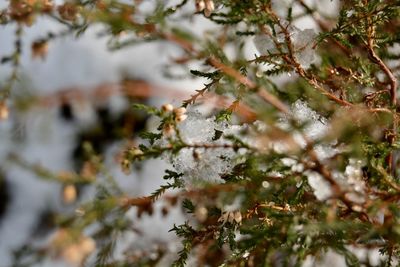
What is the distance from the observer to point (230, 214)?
3.60ft

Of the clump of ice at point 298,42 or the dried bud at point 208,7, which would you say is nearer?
the dried bud at point 208,7

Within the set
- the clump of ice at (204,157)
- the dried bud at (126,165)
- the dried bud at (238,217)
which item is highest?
the clump of ice at (204,157)

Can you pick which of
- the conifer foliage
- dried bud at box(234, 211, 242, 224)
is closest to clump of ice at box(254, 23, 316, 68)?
the conifer foliage

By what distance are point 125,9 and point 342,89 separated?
0.63m

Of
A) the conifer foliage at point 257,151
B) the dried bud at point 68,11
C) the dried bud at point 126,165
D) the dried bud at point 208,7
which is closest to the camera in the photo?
the conifer foliage at point 257,151

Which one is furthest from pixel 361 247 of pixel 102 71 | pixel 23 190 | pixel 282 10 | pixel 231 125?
pixel 23 190

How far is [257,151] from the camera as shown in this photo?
30.6 inches

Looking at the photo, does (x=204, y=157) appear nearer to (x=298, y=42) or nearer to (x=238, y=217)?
(x=238, y=217)

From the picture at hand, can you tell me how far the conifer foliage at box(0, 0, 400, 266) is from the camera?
28.6 inches

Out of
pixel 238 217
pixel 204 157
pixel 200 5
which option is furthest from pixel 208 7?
pixel 238 217

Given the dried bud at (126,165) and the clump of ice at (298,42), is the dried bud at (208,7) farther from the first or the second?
the dried bud at (126,165)

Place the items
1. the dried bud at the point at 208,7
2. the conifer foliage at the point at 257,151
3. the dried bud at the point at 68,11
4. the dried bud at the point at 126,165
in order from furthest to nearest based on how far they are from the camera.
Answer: the dried bud at the point at 68,11, the dried bud at the point at 208,7, the dried bud at the point at 126,165, the conifer foliage at the point at 257,151

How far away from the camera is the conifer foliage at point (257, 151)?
727 millimetres

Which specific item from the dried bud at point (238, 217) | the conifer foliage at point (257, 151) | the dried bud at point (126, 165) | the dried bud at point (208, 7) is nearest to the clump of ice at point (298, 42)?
the conifer foliage at point (257, 151)
